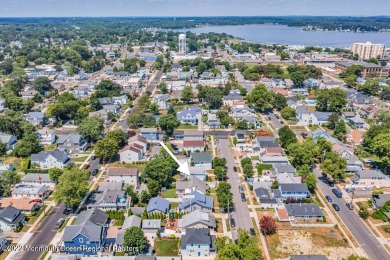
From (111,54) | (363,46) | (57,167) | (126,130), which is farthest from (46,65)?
(363,46)

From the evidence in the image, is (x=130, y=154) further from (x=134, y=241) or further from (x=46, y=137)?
(x=134, y=241)

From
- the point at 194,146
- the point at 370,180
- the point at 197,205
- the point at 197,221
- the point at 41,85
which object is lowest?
the point at 370,180

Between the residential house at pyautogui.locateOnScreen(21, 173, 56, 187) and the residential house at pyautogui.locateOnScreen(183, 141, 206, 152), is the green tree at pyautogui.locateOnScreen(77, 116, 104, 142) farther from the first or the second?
the residential house at pyautogui.locateOnScreen(183, 141, 206, 152)

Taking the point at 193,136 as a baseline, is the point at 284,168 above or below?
below

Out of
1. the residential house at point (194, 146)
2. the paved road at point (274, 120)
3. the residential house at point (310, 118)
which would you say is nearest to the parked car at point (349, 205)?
the residential house at point (194, 146)

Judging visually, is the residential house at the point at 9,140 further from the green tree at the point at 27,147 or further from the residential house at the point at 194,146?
the residential house at the point at 194,146

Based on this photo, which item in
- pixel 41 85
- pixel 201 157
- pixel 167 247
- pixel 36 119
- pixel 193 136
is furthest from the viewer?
pixel 41 85

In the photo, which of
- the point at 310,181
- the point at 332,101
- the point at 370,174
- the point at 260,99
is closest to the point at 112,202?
the point at 310,181

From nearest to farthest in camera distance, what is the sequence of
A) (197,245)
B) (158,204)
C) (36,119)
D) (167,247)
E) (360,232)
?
1. (197,245)
2. (167,247)
3. (360,232)
4. (158,204)
5. (36,119)
